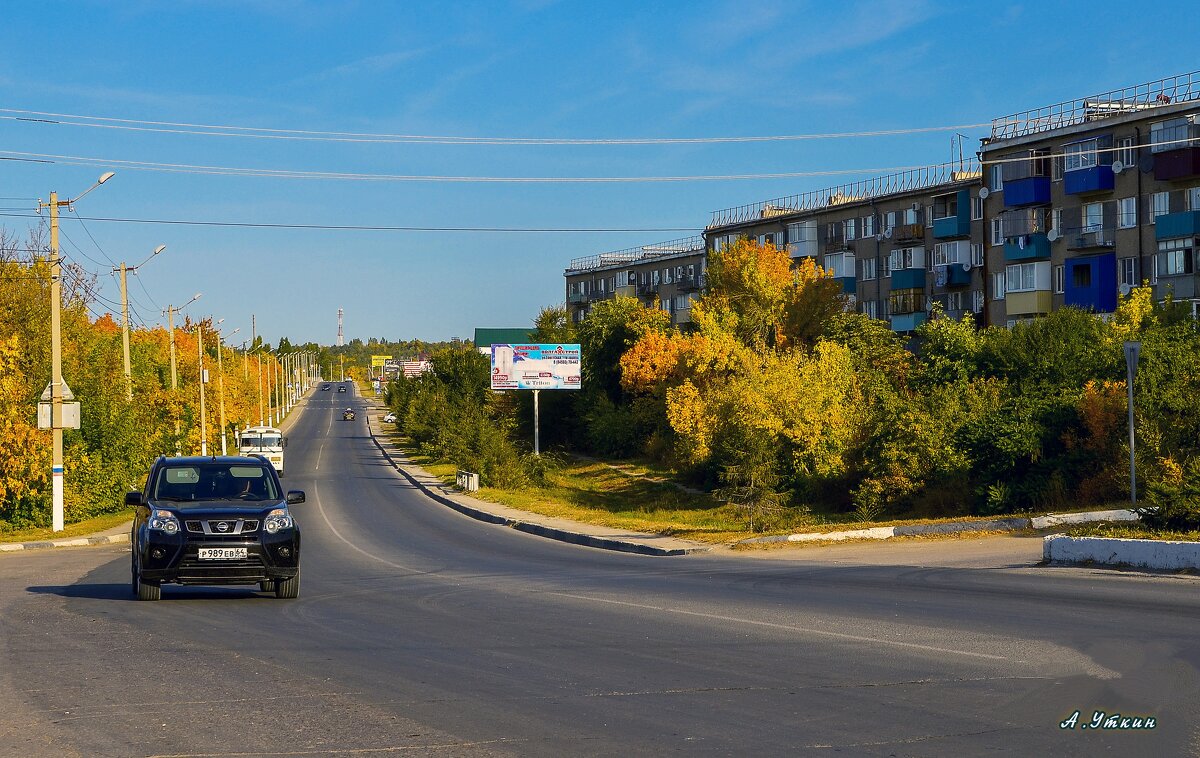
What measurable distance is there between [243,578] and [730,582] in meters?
6.88

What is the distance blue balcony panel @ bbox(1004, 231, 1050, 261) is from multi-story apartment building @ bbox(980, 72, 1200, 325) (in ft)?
0.17

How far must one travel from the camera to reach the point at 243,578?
587 inches

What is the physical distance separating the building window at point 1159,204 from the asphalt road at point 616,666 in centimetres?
4473

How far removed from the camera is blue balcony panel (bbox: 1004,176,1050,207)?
63.6m

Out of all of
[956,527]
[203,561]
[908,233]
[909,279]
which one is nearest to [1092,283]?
[909,279]

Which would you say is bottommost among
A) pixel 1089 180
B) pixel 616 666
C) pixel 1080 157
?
pixel 616 666

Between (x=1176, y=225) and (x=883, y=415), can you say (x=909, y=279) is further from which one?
(x=883, y=415)

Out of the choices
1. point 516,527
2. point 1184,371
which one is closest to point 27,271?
point 516,527

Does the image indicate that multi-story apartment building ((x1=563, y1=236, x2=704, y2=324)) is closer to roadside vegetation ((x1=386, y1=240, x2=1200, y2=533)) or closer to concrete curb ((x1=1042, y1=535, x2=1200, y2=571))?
roadside vegetation ((x1=386, y1=240, x2=1200, y2=533))

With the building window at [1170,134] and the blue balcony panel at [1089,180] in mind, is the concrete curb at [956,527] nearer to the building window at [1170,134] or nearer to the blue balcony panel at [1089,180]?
the building window at [1170,134]

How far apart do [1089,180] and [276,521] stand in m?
53.9

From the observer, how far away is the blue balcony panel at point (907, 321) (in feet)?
247

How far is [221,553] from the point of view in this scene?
14727 millimetres

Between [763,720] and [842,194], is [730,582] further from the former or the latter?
[842,194]
